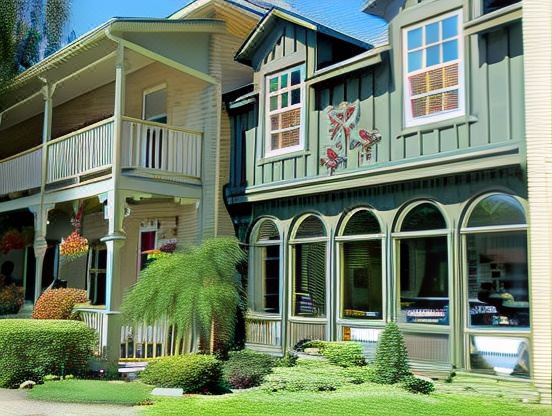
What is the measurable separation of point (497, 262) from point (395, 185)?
2.37m

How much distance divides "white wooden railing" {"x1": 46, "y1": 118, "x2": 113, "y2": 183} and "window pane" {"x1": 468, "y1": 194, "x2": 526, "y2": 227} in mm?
7990

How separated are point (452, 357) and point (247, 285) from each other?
17.9 ft

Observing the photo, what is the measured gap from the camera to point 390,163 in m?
12.2

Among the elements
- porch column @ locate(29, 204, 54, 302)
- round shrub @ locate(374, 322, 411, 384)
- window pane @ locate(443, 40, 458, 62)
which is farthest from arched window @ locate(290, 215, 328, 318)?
porch column @ locate(29, 204, 54, 302)

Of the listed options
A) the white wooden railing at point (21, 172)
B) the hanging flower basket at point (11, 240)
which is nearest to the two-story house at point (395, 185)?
the white wooden railing at point (21, 172)

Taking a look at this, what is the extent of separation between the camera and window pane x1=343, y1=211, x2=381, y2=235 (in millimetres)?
12758

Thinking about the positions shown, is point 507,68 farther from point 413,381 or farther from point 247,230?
point 247,230

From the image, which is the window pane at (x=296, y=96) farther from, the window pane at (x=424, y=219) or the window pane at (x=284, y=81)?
the window pane at (x=424, y=219)

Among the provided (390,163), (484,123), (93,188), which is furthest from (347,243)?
(93,188)

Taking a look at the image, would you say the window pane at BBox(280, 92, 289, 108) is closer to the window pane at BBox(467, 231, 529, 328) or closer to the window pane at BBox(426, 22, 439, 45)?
the window pane at BBox(426, 22, 439, 45)

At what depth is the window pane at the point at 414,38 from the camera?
1202 centimetres

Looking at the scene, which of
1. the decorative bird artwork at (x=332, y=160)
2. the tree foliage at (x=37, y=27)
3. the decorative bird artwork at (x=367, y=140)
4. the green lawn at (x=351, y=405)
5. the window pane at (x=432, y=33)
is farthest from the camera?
the tree foliage at (x=37, y=27)

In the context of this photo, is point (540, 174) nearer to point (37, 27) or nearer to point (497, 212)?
point (497, 212)

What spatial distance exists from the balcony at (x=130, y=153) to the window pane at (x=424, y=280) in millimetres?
5874
